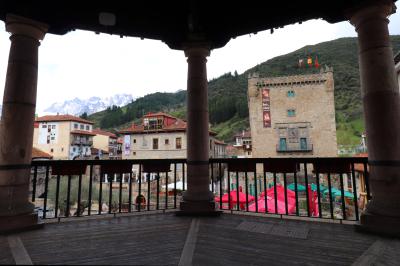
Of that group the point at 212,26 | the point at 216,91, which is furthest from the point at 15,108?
the point at 216,91

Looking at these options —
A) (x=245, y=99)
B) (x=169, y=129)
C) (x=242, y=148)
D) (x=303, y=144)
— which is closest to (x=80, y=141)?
(x=169, y=129)

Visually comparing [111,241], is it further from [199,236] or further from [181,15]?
[181,15]

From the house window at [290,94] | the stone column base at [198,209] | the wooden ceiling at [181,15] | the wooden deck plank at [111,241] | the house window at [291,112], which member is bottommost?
the wooden deck plank at [111,241]

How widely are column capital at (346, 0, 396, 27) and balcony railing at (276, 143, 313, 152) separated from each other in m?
33.3

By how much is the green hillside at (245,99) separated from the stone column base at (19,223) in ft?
194

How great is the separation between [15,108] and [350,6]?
5.49m

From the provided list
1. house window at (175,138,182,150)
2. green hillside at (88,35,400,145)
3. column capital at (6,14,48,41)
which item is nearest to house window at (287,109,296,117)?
house window at (175,138,182,150)

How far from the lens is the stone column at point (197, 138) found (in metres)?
4.38

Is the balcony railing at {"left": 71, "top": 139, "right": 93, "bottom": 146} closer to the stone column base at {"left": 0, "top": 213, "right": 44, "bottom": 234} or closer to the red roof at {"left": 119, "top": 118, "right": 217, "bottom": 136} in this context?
the red roof at {"left": 119, "top": 118, "right": 217, "bottom": 136}

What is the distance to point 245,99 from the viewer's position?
89375mm

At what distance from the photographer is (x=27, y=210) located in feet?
11.3

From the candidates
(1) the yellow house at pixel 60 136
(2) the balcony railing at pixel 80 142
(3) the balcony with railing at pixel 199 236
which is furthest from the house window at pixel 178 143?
(2) the balcony railing at pixel 80 142

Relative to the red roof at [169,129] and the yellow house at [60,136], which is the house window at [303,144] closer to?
the red roof at [169,129]

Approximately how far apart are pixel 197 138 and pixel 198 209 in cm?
139
